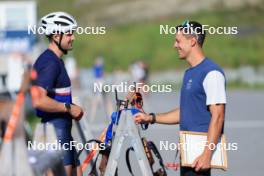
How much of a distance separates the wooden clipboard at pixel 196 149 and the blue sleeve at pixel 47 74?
4.46ft

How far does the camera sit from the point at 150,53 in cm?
7781

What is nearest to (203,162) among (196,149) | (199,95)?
(196,149)

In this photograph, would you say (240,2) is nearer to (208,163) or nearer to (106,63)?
(106,63)

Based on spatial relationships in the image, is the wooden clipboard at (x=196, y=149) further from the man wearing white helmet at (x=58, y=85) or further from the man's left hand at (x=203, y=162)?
the man wearing white helmet at (x=58, y=85)

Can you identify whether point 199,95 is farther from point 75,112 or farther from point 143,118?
point 75,112

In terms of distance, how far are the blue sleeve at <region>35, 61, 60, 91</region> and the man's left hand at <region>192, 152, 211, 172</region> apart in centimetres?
162

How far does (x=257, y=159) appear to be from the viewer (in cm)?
1708

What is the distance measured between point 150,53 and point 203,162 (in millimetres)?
68739

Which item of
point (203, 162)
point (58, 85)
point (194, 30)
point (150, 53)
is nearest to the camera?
point (203, 162)

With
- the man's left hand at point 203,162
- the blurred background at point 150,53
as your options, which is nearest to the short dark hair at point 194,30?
the man's left hand at point 203,162

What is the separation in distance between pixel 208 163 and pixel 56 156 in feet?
4.47

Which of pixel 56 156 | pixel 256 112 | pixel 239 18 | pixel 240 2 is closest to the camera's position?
pixel 56 156

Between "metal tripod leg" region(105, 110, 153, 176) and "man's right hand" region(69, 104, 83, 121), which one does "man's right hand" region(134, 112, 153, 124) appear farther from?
"man's right hand" region(69, 104, 83, 121)

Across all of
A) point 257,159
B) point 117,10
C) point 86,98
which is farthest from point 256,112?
point 117,10
